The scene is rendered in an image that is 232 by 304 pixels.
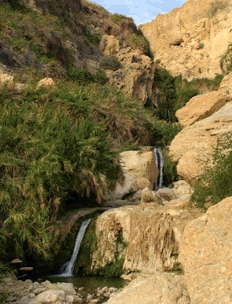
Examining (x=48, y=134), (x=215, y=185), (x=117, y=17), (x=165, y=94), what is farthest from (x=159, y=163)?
(x=117, y=17)

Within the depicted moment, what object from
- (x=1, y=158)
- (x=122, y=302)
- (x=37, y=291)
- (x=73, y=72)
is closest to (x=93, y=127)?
(x=1, y=158)

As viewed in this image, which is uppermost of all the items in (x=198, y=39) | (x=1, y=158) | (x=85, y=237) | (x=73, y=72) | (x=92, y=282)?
(x=198, y=39)

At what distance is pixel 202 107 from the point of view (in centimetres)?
2141

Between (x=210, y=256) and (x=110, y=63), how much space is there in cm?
2629

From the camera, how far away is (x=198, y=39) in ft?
130

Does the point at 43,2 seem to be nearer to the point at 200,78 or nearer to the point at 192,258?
the point at 200,78

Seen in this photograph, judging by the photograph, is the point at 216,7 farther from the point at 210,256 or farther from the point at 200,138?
the point at 210,256

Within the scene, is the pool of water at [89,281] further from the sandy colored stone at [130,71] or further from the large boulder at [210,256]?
the sandy colored stone at [130,71]

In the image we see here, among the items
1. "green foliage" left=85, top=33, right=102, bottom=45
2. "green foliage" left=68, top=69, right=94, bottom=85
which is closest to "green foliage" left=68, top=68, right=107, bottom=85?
"green foliage" left=68, top=69, right=94, bottom=85

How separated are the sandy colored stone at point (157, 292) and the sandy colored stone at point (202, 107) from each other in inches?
645

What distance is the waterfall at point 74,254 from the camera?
9.79 metres

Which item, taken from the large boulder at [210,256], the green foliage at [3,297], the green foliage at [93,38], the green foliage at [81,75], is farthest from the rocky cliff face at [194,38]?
the large boulder at [210,256]

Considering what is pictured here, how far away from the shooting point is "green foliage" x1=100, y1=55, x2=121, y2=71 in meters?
30.0

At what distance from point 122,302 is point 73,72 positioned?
70.7 ft
